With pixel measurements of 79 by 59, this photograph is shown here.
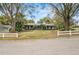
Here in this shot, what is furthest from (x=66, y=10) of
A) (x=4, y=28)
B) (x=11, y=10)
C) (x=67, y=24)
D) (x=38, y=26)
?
(x=4, y=28)

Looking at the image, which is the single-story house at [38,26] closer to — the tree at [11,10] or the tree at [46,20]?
the tree at [46,20]

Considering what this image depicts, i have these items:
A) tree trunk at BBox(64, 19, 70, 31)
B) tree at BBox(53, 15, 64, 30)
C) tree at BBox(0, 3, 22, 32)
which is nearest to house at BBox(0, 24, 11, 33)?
tree at BBox(0, 3, 22, 32)

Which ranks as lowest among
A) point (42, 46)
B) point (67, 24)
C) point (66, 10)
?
point (42, 46)

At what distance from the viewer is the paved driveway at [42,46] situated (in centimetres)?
360

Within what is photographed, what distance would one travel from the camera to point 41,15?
3621mm

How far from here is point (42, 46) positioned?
361 cm

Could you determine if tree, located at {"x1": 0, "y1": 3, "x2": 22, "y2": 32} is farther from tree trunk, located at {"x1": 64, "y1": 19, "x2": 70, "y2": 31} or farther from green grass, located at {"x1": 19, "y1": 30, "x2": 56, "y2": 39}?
tree trunk, located at {"x1": 64, "y1": 19, "x2": 70, "y2": 31}

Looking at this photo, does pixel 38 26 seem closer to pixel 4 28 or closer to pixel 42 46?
pixel 42 46

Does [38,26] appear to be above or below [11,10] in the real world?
below

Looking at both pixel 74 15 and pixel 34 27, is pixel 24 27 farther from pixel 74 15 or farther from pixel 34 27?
pixel 74 15

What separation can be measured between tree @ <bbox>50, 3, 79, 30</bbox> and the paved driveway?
17cm

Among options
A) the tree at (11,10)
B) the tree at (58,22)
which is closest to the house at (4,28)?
the tree at (11,10)

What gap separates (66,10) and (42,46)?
1.54 ft
